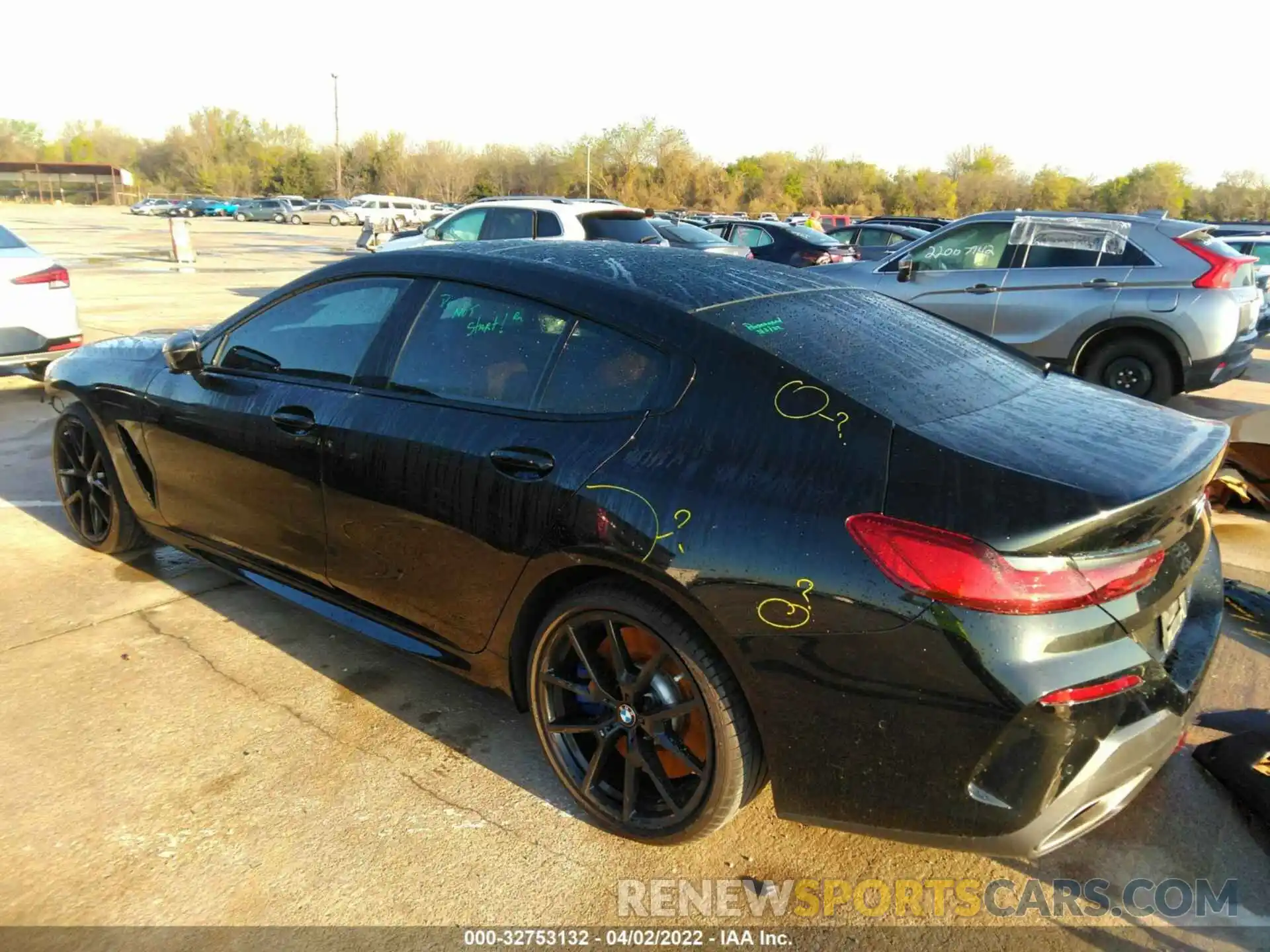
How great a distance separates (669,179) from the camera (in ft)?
208

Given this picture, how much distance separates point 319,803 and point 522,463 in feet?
3.96

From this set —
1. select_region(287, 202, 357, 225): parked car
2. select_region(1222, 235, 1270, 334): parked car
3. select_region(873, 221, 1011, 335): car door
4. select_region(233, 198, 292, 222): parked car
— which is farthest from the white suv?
select_region(233, 198, 292, 222): parked car

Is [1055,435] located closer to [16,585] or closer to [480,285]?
[480,285]

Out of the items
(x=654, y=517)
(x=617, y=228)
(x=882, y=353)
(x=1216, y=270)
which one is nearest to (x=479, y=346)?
(x=654, y=517)

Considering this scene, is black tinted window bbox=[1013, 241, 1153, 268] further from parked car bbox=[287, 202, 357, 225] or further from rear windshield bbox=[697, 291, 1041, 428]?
parked car bbox=[287, 202, 357, 225]

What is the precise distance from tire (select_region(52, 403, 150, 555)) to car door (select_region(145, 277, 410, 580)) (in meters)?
0.48

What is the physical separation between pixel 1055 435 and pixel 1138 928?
1278 millimetres

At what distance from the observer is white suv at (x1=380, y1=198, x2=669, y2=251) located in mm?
10922

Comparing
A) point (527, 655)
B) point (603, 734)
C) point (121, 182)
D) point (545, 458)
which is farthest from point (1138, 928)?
point (121, 182)

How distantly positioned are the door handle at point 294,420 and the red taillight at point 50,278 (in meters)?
5.36

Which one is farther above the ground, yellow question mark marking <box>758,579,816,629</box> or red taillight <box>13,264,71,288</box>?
red taillight <box>13,264,71,288</box>

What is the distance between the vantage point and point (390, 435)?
2922 mm

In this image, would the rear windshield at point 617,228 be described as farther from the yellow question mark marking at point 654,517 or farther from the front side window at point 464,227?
the yellow question mark marking at point 654,517

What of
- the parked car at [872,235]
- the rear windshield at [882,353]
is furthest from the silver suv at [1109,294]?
the parked car at [872,235]
